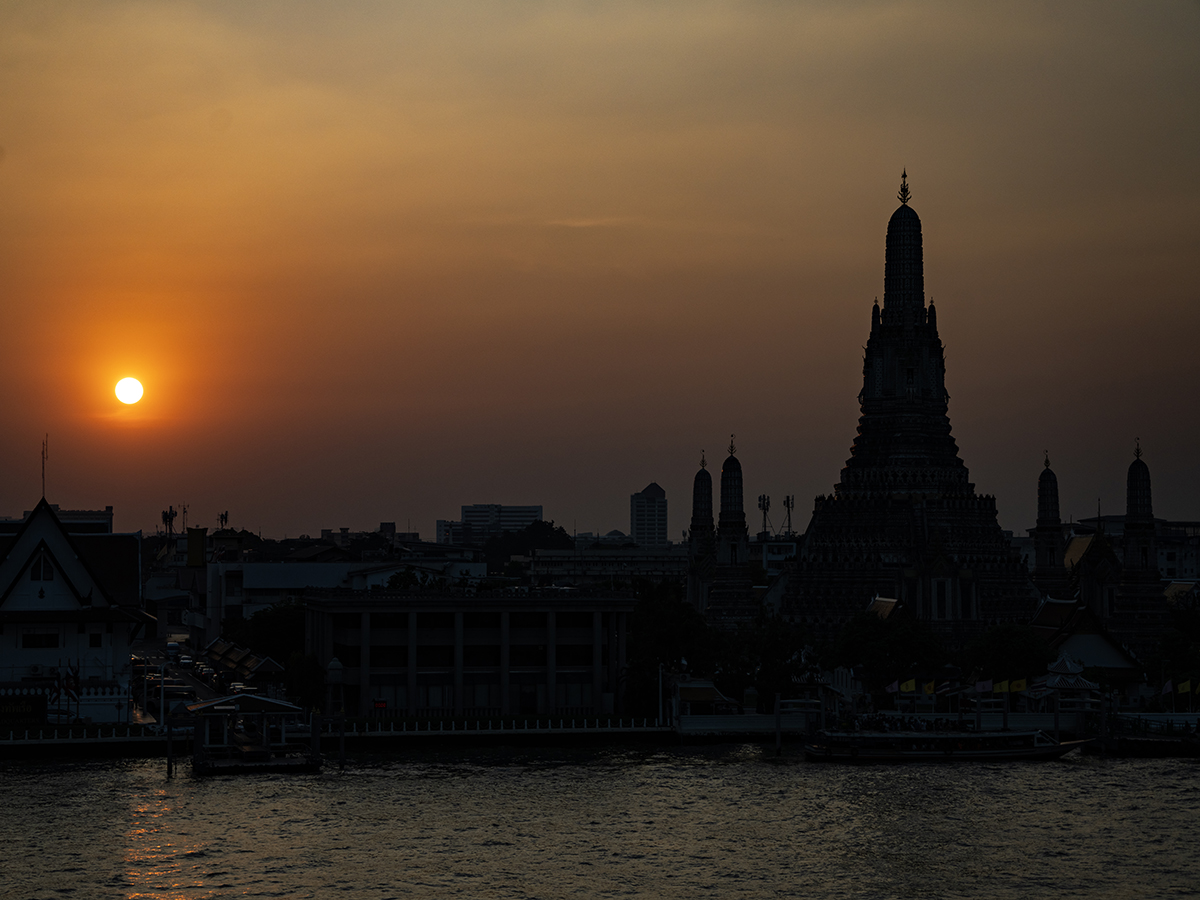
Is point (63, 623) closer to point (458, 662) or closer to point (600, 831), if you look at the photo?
point (458, 662)

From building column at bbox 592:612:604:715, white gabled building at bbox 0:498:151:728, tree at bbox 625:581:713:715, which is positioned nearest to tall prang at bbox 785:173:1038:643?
tree at bbox 625:581:713:715

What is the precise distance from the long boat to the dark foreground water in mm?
2555

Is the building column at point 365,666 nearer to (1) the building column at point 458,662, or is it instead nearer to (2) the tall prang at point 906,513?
(1) the building column at point 458,662

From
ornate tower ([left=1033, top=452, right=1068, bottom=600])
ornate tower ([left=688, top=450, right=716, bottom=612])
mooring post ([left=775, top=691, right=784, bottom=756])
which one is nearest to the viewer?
mooring post ([left=775, top=691, right=784, bottom=756])

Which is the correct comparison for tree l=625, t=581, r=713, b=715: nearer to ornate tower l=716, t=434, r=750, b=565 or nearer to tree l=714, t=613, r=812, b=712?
tree l=714, t=613, r=812, b=712

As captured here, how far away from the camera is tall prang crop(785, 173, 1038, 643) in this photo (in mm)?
139000

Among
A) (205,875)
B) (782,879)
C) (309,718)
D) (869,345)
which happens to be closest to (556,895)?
(782,879)

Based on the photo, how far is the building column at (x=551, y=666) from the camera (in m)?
107

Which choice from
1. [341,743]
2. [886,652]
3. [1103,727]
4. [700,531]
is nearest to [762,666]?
[886,652]

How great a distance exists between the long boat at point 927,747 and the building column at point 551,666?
1875cm

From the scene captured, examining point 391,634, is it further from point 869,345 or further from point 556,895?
point 869,345

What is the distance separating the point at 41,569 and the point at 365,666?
→ 22306 mm

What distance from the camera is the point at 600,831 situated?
237ft

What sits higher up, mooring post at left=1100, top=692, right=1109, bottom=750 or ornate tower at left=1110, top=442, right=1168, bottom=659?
ornate tower at left=1110, top=442, right=1168, bottom=659
